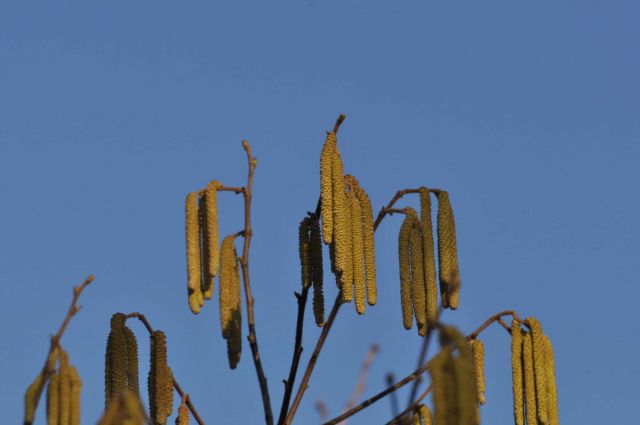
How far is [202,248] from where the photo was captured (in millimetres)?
5254

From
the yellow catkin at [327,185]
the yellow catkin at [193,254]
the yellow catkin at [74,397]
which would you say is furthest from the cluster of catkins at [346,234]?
the yellow catkin at [74,397]

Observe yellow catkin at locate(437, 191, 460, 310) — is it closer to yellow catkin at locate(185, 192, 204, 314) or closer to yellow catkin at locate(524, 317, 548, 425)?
yellow catkin at locate(524, 317, 548, 425)

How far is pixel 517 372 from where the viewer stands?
17.3ft

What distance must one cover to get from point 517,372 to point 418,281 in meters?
0.58

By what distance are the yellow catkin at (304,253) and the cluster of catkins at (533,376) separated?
0.88m

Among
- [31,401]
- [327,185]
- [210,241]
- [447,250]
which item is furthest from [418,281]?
[31,401]

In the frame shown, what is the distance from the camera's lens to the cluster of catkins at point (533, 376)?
5.20 metres

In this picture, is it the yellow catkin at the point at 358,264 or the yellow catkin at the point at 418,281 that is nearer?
the yellow catkin at the point at 358,264

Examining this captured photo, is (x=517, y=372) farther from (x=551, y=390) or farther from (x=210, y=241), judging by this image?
(x=210, y=241)

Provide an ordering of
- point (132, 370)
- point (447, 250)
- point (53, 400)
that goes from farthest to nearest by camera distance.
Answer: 1. point (447, 250)
2. point (132, 370)
3. point (53, 400)

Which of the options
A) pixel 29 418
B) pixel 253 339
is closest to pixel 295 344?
pixel 253 339

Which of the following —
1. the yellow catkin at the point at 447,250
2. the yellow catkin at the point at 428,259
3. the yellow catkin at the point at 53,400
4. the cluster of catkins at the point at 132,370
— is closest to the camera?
the yellow catkin at the point at 53,400

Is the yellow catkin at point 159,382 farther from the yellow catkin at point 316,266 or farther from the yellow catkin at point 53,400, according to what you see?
the yellow catkin at point 53,400

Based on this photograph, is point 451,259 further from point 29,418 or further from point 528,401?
point 29,418
